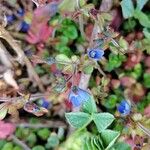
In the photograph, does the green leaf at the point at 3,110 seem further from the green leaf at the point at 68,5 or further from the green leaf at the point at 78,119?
the green leaf at the point at 68,5

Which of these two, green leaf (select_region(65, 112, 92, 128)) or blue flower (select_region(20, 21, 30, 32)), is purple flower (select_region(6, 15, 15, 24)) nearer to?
blue flower (select_region(20, 21, 30, 32))

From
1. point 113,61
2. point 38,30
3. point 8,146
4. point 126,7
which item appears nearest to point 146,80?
point 113,61

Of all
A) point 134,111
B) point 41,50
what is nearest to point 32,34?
point 41,50

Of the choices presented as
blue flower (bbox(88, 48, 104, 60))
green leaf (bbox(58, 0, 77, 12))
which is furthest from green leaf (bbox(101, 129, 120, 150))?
green leaf (bbox(58, 0, 77, 12))

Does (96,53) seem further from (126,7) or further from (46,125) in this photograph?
(46,125)

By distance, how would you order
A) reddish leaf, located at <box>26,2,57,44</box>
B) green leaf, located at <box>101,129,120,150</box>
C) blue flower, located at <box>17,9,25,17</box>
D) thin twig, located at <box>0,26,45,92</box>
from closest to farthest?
green leaf, located at <box>101,129,120,150</box>
thin twig, located at <box>0,26,45,92</box>
reddish leaf, located at <box>26,2,57,44</box>
blue flower, located at <box>17,9,25,17</box>

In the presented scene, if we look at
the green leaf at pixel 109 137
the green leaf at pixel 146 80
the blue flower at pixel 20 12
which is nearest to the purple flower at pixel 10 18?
the blue flower at pixel 20 12

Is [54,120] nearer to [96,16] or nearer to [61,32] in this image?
[61,32]
